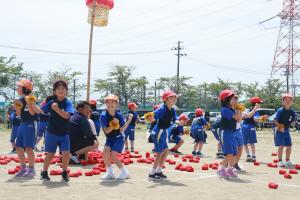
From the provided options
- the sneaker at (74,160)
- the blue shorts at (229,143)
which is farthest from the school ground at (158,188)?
the sneaker at (74,160)

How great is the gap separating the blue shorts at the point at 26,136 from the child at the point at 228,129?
3951 millimetres

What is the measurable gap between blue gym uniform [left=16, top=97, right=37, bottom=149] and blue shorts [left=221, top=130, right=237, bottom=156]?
3.99m

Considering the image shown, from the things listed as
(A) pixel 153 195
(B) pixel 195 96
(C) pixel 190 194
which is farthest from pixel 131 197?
(B) pixel 195 96

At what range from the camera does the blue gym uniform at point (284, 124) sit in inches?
481

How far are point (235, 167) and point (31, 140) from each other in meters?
4.82

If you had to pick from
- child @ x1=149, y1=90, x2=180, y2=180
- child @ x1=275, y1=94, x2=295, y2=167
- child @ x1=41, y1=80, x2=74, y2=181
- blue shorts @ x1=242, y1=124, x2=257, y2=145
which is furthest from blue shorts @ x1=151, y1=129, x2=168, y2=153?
blue shorts @ x1=242, y1=124, x2=257, y2=145

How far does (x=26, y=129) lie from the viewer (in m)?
9.45

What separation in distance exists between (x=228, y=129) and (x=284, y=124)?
9.66ft

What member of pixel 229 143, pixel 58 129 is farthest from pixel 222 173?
pixel 58 129

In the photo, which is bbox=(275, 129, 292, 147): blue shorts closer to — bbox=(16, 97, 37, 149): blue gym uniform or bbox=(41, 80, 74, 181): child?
bbox=(41, 80, 74, 181): child

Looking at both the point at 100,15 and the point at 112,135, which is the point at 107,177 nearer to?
the point at 112,135

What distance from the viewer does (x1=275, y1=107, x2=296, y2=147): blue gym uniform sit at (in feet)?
40.1

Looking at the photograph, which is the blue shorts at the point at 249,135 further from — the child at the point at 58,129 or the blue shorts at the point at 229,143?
the child at the point at 58,129

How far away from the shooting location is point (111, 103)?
9.38 meters
